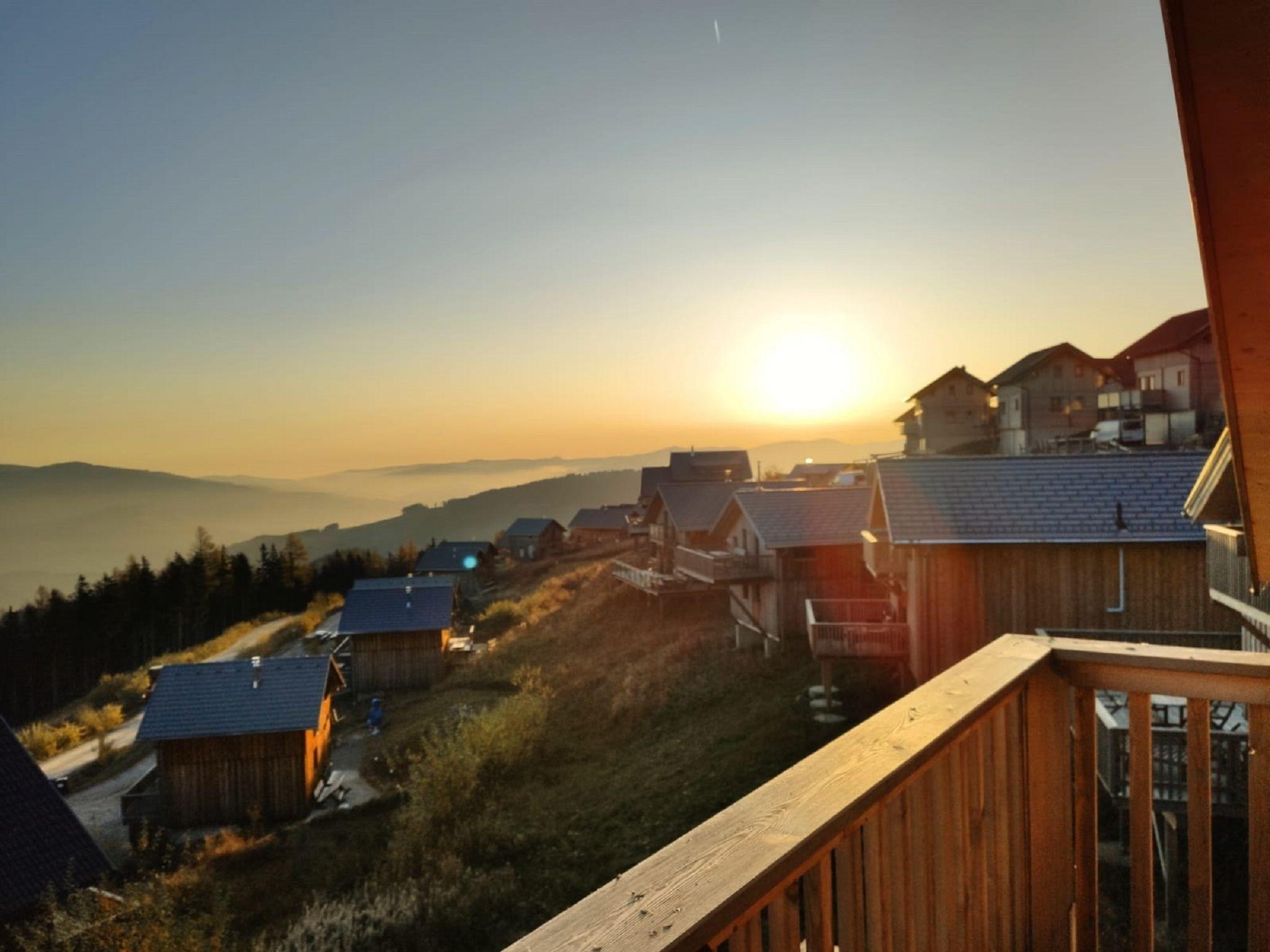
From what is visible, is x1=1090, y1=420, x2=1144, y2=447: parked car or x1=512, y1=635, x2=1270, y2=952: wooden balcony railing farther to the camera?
x1=1090, y1=420, x2=1144, y2=447: parked car

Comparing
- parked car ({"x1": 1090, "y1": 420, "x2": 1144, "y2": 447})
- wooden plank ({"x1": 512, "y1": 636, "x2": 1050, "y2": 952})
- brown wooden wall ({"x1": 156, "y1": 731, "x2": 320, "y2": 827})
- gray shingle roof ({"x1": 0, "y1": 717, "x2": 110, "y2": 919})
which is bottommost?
brown wooden wall ({"x1": 156, "y1": 731, "x2": 320, "y2": 827})

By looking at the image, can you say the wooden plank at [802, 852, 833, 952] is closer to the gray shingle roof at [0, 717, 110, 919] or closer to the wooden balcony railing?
the wooden balcony railing

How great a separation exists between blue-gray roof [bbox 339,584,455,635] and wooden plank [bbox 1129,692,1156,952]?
119 ft

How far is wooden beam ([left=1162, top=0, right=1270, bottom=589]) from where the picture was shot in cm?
131

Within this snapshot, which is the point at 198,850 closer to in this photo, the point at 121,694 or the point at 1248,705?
the point at 1248,705

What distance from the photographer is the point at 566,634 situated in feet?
119

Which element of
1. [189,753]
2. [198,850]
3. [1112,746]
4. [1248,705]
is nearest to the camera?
[1248,705]

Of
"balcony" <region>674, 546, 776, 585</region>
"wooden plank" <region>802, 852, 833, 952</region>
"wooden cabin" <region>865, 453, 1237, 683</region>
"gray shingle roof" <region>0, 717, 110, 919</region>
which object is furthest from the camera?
"balcony" <region>674, 546, 776, 585</region>

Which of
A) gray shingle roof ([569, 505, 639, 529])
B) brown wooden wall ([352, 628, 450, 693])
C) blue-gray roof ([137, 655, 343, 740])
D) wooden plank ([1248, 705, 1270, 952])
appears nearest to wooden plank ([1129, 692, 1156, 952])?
wooden plank ([1248, 705, 1270, 952])

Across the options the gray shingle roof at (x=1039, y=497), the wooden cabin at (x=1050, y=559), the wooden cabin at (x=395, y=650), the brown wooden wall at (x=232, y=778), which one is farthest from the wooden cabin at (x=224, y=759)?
the gray shingle roof at (x=1039, y=497)

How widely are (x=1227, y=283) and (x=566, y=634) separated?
35761 millimetres

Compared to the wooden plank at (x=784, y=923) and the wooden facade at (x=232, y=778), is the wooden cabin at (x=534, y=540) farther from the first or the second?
the wooden plank at (x=784, y=923)

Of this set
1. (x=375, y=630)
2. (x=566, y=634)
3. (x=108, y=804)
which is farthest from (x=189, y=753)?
(x=566, y=634)

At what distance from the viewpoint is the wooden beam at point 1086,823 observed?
8.34 feet
